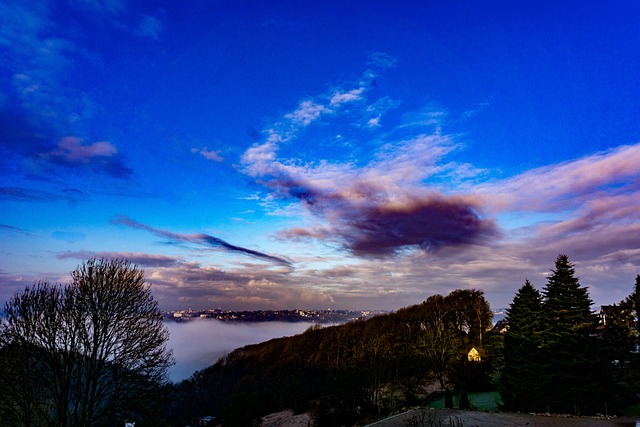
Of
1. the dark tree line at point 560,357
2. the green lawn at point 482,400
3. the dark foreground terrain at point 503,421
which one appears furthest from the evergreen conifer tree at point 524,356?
the green lawn at point 482,400

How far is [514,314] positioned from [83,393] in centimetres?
3211

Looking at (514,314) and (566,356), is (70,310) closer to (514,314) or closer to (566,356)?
(566,356)

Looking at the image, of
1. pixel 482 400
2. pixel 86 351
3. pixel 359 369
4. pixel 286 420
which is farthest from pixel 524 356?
pixel 286 420

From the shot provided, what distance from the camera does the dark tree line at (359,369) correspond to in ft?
130

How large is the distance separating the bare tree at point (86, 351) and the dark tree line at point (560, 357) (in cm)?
2480

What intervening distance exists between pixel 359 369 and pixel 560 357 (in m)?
24.4

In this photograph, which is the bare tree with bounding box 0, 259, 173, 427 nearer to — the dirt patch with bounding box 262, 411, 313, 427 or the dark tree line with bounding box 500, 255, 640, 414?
the dark tree line with bounding box 500, 255, 640, 414

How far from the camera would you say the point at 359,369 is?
45.7 metres

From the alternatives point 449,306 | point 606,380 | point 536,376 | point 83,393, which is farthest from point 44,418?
point 449,306

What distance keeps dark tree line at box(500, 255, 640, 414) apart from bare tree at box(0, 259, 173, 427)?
24799mm

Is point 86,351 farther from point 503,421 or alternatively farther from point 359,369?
point 359,369

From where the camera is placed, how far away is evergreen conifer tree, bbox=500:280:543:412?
2720 cm

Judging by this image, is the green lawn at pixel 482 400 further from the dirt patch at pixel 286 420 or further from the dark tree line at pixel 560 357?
the dirt patch at pixel 286 420

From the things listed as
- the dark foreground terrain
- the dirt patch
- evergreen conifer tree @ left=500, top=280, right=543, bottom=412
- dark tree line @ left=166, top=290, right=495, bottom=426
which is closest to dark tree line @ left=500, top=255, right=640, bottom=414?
evergreen conifer tree @ left=500, top=280, right=543, bottom=412
